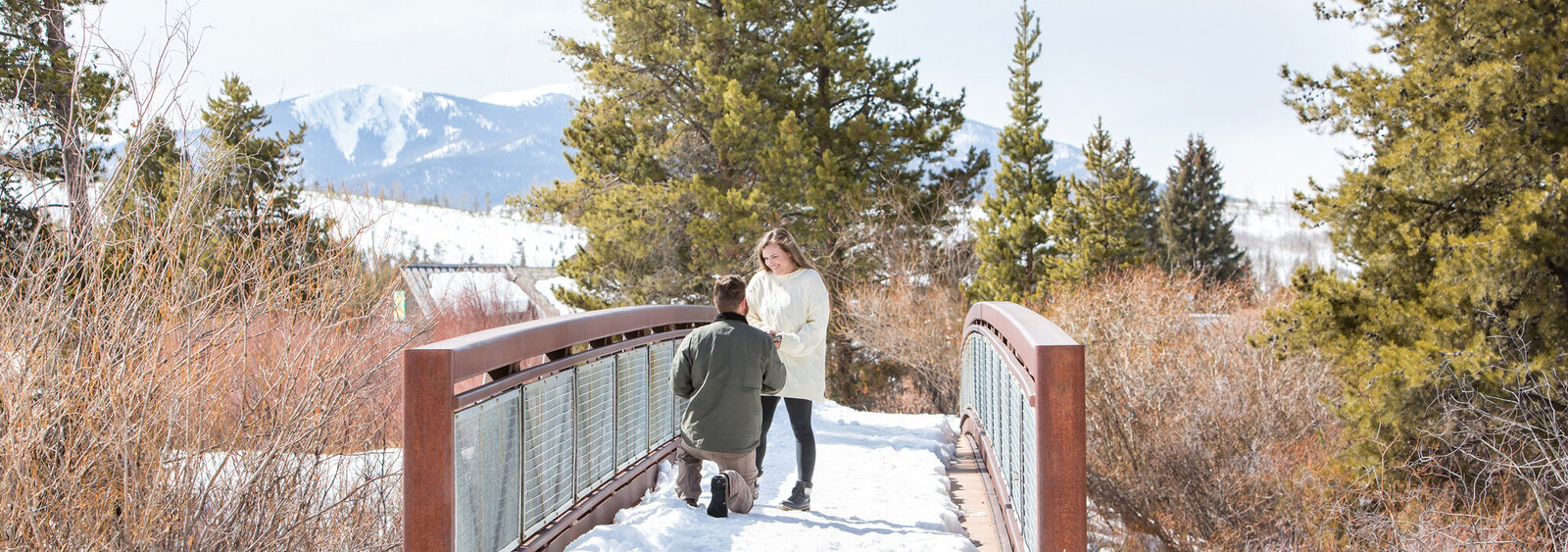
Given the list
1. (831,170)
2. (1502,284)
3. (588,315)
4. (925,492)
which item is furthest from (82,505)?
(831,170)

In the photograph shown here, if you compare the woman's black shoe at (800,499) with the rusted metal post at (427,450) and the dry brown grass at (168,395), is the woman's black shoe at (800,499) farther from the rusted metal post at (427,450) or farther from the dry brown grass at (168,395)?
the dry brown grass at (168,395)

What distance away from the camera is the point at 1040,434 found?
11.0 ft

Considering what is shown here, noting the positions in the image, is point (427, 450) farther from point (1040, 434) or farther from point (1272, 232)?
point (1272, 232)

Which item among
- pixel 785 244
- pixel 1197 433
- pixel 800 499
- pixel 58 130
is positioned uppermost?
pixel 58 130

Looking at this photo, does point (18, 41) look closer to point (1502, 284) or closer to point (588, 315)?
point (588, 315)

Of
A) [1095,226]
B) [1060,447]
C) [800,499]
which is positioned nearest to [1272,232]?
[1095,226]

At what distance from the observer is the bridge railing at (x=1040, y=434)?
3316 millimetres

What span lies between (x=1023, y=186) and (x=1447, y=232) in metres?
19.1

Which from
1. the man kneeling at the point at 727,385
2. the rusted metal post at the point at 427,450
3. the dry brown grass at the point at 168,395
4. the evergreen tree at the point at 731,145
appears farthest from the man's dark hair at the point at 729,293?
the evergreen tree at the point at 731,145

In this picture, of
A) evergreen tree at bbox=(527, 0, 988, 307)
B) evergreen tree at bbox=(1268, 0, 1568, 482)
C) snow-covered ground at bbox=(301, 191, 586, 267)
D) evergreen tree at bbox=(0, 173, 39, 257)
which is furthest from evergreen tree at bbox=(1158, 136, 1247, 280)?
snow-covered ground at bbox=(301, 191, 586, 267)

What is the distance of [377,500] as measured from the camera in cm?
682

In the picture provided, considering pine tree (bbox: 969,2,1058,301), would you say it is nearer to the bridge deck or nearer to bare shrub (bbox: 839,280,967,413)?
bare shrub (bbox: 839,280,967,413)

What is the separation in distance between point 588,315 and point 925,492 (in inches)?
85.4

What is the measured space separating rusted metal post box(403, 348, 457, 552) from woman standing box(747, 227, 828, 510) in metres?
2.12
